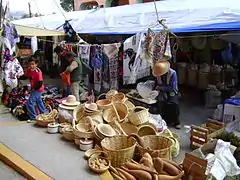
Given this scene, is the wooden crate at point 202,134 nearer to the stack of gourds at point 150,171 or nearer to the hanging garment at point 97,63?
the stack of gourds at point 150,171

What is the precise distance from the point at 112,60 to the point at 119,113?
7.70ft

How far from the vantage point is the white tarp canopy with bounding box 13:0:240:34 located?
6727mm

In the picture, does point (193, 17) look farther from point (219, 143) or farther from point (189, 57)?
point (219, 143)

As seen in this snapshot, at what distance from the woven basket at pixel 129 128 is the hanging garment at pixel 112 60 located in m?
2.64

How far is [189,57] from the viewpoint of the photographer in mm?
10484

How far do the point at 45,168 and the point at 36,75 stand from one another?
8.79 ft

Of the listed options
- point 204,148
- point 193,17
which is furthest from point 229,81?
point 204,148

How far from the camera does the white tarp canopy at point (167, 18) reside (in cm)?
673

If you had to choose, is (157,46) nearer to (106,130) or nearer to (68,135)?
(106,130)

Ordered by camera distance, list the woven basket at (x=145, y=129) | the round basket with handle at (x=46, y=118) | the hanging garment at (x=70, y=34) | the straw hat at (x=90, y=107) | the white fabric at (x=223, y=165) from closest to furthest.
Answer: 1. the white fabric at (x=223, y=165)
2. the woven basket at (x=145, y=129)
3. the straw hat at (x=90, y=107)
4. the round basket with handle at (x=46, y=118)
5. the hanging garment at (x=70, y=34)

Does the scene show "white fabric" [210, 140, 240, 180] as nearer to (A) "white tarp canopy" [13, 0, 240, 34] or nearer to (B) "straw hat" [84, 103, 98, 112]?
(B) "straw hat" [84, 103, 98, 112]

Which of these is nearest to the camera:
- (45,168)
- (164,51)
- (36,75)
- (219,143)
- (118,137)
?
(219,143)

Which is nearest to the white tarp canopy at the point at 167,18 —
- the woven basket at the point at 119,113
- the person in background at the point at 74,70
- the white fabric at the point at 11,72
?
the person in background at the point at 74,70

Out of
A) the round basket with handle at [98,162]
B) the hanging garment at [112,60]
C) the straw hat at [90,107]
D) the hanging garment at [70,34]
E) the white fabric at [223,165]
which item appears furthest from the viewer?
the hanging garment at [70,34]
